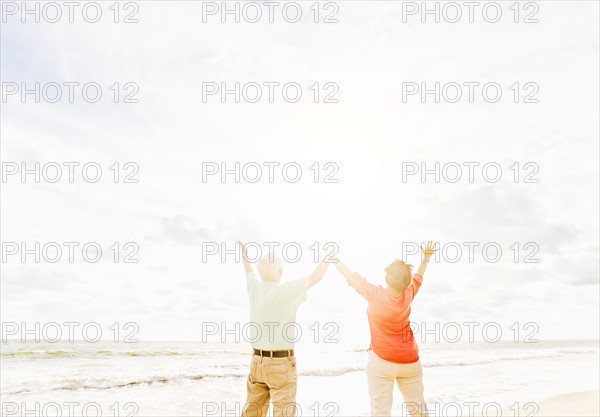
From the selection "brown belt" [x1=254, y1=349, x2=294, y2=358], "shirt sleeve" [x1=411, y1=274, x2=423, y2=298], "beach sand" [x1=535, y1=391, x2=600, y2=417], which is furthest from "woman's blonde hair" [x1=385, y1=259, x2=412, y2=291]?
"beach sand" [x1=535, y1=391, x2=600, y2=417]

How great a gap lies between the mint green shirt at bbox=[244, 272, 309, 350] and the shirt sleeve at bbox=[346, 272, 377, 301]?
0.58m

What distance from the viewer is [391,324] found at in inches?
207

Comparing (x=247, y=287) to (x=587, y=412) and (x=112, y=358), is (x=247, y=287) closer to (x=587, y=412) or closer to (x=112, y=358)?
(x=587, y=412)

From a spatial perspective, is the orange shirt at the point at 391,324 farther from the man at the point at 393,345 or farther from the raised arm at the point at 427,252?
the raised arm at the point at 427,252

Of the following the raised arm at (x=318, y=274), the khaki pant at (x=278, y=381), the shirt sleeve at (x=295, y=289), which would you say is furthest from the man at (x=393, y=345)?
the khaki pant at (x=278, y=381)

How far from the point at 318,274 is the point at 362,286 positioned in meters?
0.54

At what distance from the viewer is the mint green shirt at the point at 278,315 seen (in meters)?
5.17

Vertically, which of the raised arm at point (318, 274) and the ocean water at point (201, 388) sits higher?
the raised arm at point (318, 274)

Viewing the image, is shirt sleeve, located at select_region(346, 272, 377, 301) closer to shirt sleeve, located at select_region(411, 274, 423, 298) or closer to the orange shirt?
the orange shirt

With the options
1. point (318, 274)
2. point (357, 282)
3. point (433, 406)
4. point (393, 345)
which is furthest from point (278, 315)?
point (433, 406)

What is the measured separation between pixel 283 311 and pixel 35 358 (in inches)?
1210

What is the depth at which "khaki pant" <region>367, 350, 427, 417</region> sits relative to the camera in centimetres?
523

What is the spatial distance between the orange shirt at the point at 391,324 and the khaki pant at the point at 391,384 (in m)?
0.07

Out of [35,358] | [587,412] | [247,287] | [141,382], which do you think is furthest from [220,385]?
[35,358]
